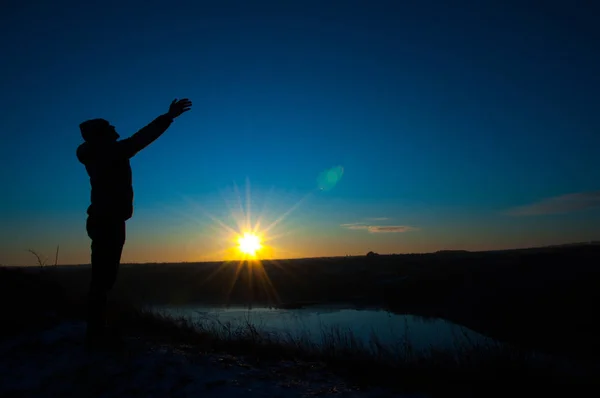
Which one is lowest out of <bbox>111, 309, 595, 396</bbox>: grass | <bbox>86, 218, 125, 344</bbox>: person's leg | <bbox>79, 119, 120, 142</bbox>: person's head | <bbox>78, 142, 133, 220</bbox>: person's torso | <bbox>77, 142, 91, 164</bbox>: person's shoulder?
<bbox>111, 309, 595, 396</bbox>: grass

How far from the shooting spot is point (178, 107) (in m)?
4.70

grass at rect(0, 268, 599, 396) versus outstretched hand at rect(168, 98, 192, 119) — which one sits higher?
outstretched hand at rect(168, 98, 192, 119)

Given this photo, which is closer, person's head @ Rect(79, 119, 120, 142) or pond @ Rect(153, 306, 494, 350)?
person's head @ Rect(79, 119, 120, 142)

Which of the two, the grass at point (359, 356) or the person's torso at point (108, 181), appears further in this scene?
the person's torso at point (108, 181)

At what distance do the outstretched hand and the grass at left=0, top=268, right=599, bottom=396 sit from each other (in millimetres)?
3029

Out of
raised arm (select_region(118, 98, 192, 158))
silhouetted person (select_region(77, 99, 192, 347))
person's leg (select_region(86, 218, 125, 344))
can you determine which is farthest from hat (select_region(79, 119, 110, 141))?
person's leg (select_region(86, 218, 125, 344))

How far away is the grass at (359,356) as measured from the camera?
3.97 metres

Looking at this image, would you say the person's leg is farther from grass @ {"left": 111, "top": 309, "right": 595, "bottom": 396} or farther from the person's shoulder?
grass @ {"left": 111, "top": 309, "right": 595, "bottom": 396}

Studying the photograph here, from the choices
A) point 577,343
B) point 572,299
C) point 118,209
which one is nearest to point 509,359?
point 118,209

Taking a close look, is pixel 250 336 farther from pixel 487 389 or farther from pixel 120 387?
pixel 487 389

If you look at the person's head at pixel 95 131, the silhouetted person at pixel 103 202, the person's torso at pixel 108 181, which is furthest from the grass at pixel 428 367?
the person's head at pixel 95 131

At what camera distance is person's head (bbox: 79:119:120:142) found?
4766 mm

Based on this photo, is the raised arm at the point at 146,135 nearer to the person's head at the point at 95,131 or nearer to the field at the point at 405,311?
the person's head at the point at 95,131

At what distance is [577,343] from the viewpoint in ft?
39.6
